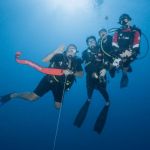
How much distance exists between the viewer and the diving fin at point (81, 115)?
4254mm

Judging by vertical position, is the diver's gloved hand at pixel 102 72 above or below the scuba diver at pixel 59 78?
above

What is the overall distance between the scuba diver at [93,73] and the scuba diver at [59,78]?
0.48 ft

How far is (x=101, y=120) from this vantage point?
4367 millimetres

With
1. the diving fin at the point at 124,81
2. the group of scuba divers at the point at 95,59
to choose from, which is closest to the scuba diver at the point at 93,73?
the group of scuba divers at the point at 95,59

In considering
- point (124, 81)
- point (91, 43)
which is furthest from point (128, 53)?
point (91, 43)

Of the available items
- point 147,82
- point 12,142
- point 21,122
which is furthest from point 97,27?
point 12,142

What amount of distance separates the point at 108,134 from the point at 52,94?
49.7 inches

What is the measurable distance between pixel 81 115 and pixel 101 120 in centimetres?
37

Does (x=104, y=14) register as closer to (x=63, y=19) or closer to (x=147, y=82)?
(x=63, y=19)

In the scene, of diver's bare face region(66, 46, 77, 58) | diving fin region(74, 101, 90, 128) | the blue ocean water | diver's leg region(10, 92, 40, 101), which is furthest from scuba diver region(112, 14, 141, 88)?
diver's leg region(10, 92, 40, 101)

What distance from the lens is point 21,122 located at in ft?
14.2

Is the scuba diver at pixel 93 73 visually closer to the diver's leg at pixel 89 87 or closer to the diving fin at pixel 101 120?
the diver's leg at pixel 89 87

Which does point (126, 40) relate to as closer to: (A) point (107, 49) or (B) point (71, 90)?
(A) point (107, 49)

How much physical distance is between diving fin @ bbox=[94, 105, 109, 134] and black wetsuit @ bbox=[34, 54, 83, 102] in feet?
2.47
